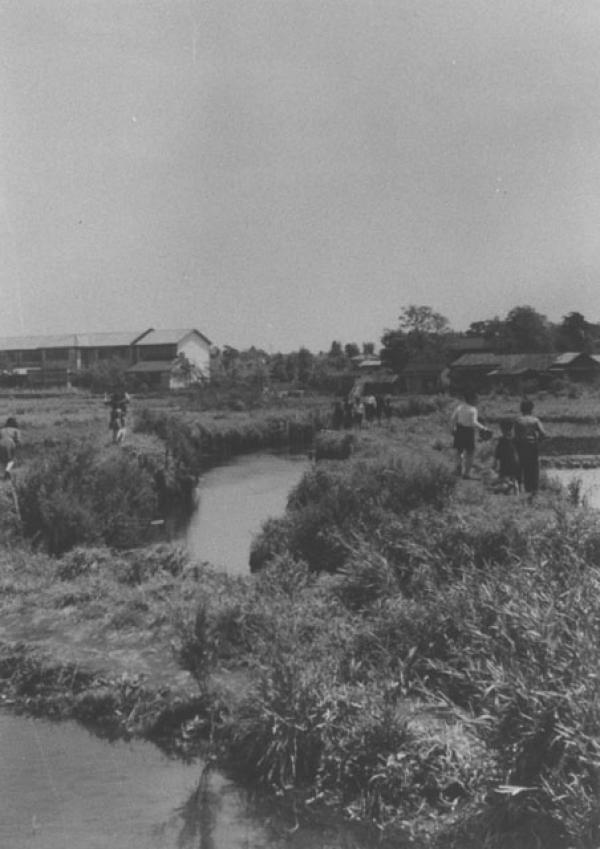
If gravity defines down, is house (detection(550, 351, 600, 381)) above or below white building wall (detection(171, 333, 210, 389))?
below

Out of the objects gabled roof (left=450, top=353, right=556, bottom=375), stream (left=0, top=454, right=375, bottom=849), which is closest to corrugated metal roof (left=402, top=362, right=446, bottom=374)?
gabled roof (left=450, top=353, right=556, bottom=375)

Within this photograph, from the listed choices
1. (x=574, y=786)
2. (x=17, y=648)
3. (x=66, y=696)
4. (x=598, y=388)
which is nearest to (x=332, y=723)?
→ (x=574, y=786)

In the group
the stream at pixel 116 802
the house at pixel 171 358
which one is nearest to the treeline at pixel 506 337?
the house at pixel 171 358

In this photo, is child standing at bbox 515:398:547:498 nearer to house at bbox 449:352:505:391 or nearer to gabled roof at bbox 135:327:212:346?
house at bbox 449:352:505:391

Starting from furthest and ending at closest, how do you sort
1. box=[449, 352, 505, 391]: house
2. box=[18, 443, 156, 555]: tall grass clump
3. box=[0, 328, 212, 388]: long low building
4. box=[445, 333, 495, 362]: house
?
box=[0, 328, 212, 388]: long low building < box=[445, 333, 495, 362]: house < box=[449, 352, 505, 391]: house < box=[18, 443, 156, 555]: tall grass clump

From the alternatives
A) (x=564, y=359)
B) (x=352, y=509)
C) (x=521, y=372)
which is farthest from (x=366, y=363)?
(x=352, y=509)

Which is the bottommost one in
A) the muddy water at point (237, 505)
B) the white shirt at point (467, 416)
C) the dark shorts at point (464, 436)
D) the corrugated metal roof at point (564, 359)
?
the muddy water at point (237, 505)

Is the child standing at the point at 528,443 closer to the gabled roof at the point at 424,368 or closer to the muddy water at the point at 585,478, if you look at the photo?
the muddy water at the point at 585,478

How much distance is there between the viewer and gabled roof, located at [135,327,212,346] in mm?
89000

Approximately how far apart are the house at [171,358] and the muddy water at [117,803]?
69532mm

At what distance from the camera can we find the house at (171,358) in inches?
3265

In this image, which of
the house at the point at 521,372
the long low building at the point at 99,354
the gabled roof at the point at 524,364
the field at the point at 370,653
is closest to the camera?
the field at the point at 370,653

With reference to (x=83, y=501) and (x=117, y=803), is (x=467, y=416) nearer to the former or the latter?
(x=83, y=501)

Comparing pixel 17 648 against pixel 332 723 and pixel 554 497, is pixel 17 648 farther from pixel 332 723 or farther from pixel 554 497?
pixel 554 497
